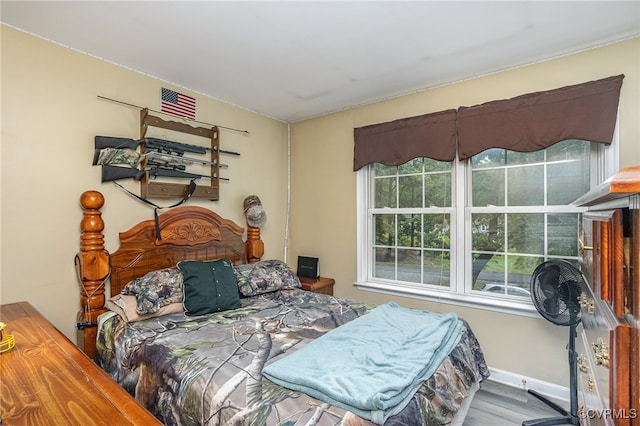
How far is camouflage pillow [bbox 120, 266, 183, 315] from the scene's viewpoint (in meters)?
2.11

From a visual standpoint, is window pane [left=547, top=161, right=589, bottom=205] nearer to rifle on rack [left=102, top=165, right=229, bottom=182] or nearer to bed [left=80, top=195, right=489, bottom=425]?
bed [left=80, top=195, right=489, bottom=425]

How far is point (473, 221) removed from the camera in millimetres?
2766

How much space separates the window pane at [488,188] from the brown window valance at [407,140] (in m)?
0.30

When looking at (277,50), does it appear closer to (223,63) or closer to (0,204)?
(223,63)

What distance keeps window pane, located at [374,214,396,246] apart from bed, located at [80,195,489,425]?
38.6 inches

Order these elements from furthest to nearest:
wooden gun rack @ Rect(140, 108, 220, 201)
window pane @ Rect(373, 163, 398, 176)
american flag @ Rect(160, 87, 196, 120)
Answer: window pane @ Rect(373, 163, 398, 176)
american flag @ Rect(160, 87, 196, 120)
wooden gun rack @ Rect(140, 108, 220, 201)

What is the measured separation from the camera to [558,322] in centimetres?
198

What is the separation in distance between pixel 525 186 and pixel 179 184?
9.74ft

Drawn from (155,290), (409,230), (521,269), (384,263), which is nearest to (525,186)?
(521,269)

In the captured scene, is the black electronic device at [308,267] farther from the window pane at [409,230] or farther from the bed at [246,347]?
the window pane at [409,230]

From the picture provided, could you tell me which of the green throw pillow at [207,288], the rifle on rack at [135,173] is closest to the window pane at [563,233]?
the green throw pillow at [207,288]

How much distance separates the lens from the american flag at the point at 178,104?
275cm

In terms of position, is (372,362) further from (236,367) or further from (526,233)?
(526,233)

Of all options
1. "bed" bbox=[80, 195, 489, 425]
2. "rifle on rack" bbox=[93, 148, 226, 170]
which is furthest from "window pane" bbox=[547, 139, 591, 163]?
"rifle on rack" bbox=[93, 148, 226, 170]
